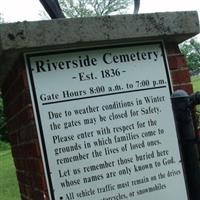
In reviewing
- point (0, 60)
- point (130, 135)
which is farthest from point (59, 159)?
point (0, 60)

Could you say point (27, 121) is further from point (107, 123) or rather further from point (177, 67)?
point (177, 67)

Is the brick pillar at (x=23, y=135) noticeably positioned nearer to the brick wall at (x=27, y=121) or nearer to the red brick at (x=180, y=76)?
the brick wall at (x=27, y=121)

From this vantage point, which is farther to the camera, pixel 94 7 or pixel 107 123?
pixel 94 7

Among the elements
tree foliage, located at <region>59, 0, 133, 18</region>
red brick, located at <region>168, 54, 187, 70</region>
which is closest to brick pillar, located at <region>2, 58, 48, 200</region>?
red brick, located at <region>168, 54, 187, 70</region>

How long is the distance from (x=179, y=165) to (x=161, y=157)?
0.40 feet

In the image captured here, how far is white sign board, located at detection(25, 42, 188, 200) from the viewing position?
338cm

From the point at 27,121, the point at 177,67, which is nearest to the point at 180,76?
the point at 177,67

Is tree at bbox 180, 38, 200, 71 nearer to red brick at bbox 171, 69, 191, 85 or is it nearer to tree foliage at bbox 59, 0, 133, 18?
tree foliage at bbox 59, 0, 133, 18

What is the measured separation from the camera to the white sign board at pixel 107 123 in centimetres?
338

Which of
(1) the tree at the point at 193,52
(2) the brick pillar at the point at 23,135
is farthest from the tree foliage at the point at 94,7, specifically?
(1) the tree at the point at 193,52

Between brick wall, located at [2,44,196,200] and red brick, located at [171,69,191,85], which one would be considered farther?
red brick, located at [171,69,191,85]

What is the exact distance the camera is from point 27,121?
3.48 metres

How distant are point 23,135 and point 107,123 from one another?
0.59m

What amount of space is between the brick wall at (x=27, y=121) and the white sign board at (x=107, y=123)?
55 millimetres
